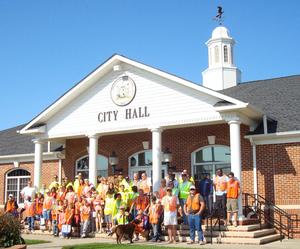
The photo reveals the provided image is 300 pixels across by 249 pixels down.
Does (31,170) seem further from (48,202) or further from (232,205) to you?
(232,205)

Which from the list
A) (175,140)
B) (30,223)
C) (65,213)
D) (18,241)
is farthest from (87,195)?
(18,241)

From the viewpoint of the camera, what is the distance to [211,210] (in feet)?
49.8

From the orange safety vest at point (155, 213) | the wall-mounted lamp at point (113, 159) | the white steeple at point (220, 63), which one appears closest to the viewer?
the orange safety vest at point (155, 213)

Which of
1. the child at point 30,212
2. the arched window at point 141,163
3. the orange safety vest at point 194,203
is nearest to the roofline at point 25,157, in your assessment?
the arched window at point 141,163

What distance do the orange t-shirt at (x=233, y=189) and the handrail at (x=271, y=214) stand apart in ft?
4.96

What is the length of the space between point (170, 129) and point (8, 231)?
31.8 ft

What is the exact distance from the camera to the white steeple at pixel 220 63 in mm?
27250

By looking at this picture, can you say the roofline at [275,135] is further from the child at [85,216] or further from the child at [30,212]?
the child at [30,212]

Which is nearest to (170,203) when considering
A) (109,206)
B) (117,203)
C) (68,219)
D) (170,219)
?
(170,219)

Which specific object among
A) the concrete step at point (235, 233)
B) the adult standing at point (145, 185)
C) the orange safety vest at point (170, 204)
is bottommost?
the concrete step at point (235, 233)

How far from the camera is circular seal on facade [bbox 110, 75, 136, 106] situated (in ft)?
59.4

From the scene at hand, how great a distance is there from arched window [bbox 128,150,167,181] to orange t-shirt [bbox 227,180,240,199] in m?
5.55

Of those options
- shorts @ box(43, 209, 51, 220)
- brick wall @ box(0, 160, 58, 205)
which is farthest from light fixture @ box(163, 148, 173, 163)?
brick wall @ box(0, 160, 58, 205)

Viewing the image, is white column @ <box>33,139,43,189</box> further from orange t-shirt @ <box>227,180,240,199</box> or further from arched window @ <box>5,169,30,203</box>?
orange t-shirt @ <box>227,180,240,199</box>
